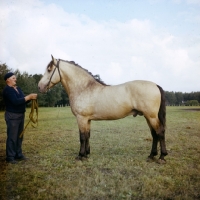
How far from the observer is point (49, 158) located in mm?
4945

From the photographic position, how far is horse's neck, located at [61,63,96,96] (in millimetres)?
5094

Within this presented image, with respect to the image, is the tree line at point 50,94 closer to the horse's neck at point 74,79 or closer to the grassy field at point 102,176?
the horse's neck at point 74,79

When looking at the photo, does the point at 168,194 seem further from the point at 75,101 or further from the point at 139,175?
the point at 75,101

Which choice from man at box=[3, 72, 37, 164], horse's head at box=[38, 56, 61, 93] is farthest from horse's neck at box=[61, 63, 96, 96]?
man at box=[3, 72, 37, 164]

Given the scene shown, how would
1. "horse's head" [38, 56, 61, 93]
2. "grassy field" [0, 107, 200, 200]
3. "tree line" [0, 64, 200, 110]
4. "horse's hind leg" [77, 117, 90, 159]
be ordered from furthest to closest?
"tree line" [0, 64, 200, 110] → "horse's head" [38, 56, 61, 93] → "horse's hind leg" [77, 117, 90, 159] → "grassy field" [0, 107, 200, 200]

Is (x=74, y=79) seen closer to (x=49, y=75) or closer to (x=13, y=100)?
(x=49, y=75)

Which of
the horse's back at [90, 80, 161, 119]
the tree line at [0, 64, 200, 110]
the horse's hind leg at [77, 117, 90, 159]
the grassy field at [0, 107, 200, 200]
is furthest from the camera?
the tree line at [0, 64, 200, 110]

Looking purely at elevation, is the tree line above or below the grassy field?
above

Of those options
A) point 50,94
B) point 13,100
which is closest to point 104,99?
point 13,100

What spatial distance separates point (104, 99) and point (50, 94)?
4674 centimetres

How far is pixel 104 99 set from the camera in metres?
4.70

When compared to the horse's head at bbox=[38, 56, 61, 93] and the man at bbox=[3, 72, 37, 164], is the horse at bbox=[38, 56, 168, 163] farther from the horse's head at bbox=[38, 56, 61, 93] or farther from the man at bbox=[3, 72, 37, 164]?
the man at bbox=[3, 72, 37, 164]

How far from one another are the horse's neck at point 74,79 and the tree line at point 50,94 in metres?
0.40

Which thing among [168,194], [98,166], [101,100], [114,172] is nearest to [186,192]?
[168,194]
